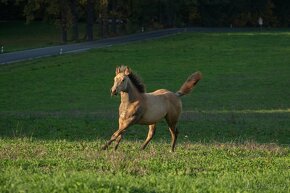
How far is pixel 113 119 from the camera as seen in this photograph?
24.3m

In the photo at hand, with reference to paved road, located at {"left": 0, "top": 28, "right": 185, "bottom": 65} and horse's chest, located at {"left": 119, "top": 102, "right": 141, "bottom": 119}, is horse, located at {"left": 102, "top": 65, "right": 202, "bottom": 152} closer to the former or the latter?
horse's chest, located at {"left": 119, "top": 102, "right": 141, "bottom": 119}

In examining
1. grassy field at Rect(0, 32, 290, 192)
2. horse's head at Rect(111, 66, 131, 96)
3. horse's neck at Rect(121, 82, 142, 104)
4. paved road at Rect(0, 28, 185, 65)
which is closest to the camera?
grassy field at Rect(0, 32, 290, 192)

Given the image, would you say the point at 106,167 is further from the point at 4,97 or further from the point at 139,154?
the point at 4,97

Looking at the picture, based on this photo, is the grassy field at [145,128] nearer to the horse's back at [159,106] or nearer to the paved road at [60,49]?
the horse's back at [159,106]

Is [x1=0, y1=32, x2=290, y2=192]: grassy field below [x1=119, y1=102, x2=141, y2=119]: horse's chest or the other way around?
below

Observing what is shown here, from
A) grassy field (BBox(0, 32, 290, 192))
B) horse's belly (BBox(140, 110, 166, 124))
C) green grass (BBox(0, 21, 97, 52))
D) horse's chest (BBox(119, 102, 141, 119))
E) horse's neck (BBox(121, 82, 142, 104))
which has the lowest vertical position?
green grass (BBox(0, 21, 97, 52))

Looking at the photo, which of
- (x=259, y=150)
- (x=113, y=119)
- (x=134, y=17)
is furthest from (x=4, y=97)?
(x=134, y=17)

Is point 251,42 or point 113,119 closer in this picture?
point 113,119

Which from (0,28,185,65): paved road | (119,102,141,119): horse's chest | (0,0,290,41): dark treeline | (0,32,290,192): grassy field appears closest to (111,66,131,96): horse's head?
(119,102,141,119): horse's chest

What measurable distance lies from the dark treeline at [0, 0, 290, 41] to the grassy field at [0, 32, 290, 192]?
38.0 ft

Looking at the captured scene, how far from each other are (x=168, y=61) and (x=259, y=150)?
40.6 meters

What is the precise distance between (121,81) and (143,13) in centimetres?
7332

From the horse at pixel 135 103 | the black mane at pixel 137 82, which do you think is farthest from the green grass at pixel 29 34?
the black mane at pixel 137 82

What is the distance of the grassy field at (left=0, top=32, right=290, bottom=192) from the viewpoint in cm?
1025
